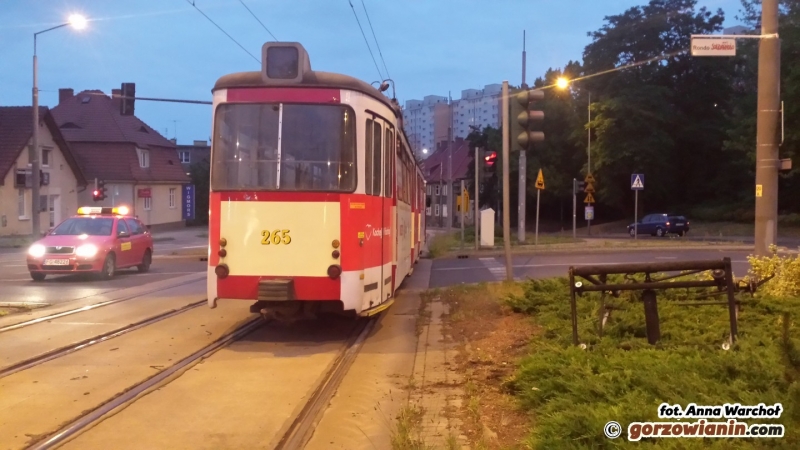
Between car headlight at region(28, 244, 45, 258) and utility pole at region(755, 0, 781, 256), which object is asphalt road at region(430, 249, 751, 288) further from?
car headlight at region(28, 244, 45, 258)

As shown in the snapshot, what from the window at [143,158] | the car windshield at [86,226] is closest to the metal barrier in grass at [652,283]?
the car windshield at [86,226]

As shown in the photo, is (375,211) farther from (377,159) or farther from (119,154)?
(119,154)

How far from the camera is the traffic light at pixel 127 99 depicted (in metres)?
27.6

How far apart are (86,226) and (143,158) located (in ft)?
130

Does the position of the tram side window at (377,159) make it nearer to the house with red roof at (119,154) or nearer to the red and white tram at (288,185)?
the red and white tram at (288,185)

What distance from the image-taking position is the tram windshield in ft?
32.7

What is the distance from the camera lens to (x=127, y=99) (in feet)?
91.2

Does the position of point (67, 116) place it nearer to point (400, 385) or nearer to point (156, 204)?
point (156, 204)

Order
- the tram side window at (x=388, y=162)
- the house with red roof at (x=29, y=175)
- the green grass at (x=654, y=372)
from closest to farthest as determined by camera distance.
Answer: the green grass at (x=654, y=372) → the tram side window at (x=388, y=162) → the house with red roof at (x=29, y=175)

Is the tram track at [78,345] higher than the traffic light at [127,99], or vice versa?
the traffic light at [127,99]

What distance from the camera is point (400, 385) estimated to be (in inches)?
317

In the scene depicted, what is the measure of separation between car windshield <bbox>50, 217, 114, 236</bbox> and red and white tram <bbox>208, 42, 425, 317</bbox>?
11696mm

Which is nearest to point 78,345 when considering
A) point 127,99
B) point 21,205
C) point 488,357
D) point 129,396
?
point 129,396

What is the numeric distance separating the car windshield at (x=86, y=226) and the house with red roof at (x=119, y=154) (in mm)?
34023
